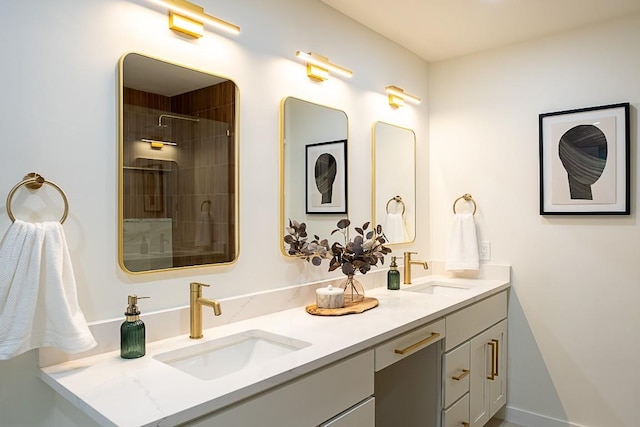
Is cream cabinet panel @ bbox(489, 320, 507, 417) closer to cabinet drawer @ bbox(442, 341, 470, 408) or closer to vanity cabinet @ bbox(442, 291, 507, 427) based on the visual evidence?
vanity cabinet @ bbox(442, 291, 507, 427)

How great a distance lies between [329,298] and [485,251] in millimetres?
1388

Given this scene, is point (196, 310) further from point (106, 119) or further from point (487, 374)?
point (487, 374)

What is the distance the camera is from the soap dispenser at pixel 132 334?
1351 millimetres

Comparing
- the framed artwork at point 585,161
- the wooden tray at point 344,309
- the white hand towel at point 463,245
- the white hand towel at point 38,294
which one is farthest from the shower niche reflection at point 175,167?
the framed artwork at point 585,161

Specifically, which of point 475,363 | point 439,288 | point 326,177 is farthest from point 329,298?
point 439,288

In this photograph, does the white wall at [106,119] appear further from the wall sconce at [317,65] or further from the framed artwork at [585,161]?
the framed artwork at [585,161]

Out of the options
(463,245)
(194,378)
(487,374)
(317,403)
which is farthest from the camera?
(463,245)

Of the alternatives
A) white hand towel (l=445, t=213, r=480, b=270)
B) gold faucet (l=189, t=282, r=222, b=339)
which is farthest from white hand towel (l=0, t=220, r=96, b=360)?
white hand towel (l=445, t=213, r=480, b=270)

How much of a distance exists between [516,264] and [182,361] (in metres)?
2.12

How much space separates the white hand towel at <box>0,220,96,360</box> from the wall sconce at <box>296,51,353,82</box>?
51.3 inches

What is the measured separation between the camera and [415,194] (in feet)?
9.73

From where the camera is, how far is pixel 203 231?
170 centimetres

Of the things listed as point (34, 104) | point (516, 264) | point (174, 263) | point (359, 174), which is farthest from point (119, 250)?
point (516, 264)

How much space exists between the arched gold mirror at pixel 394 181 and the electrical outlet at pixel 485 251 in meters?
0.44
